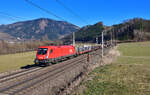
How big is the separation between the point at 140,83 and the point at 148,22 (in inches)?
7123

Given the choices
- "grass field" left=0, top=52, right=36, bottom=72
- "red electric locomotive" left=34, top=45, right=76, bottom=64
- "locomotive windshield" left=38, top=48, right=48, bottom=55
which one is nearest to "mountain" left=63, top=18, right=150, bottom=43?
"grass field" left=0, top=52, right=36, bottom=72

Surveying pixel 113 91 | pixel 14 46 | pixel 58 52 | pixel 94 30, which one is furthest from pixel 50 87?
pixel 94 30

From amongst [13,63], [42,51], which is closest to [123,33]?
[13,63]

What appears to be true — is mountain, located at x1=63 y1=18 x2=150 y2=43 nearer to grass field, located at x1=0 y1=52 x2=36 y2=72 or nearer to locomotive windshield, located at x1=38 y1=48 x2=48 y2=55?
grass field, located at x1=0 y1=52 x2=36 y2=72

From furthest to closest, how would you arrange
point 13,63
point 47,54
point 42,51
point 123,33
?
point 123,33
point 13,63
point 42,51
point 47,54

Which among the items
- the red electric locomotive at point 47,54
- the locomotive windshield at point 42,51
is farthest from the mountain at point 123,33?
the locomotive windshield at point 42,51

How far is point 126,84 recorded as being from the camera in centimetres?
1176

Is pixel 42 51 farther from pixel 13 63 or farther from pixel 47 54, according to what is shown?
pixel 13 63

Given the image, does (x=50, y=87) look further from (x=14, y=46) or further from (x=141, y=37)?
(x=141, y=37)

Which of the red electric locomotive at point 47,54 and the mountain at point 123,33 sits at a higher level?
the mountain at point 123,33

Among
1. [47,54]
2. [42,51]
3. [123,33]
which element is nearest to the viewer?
[47,54]

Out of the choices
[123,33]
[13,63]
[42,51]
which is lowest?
[13,63]

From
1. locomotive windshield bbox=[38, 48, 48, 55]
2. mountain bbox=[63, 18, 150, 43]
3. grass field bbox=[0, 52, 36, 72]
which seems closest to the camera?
locomotive windshield bbox=[38, 48, 48, 55]

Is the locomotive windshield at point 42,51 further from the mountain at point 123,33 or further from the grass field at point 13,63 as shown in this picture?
the mountain at point 123,33
